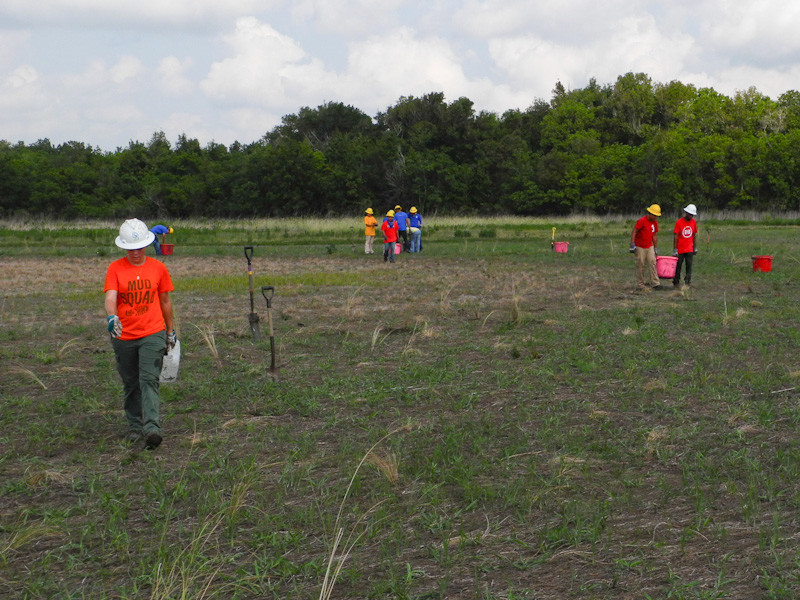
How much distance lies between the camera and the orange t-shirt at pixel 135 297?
6.93 meters

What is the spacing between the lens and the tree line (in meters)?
65.9

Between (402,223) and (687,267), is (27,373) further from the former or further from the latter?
(402,223)

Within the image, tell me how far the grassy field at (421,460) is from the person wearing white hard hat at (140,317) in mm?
390

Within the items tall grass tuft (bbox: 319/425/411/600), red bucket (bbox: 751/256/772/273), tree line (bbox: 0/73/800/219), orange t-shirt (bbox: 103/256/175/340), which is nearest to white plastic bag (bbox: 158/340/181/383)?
orange t-shirt (bbox: 103/256/175/340)

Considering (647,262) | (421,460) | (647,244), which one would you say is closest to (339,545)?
(421,460)

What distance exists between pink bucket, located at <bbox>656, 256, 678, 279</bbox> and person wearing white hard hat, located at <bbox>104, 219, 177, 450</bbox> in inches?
499

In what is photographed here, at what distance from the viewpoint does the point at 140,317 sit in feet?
22.8

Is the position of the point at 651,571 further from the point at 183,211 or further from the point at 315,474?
the point at 183,211

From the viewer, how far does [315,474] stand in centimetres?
618

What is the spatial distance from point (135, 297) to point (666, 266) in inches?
514

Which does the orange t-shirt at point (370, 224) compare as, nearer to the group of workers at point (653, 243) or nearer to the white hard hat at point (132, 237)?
the group of workers at point (653, 243)

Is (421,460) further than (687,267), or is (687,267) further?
(687,267)

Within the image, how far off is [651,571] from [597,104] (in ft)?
278

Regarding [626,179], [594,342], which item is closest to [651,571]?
[594,342]
